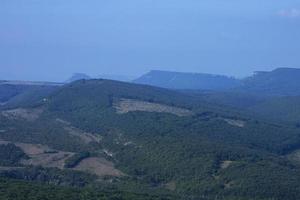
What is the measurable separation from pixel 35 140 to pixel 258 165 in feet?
89.7

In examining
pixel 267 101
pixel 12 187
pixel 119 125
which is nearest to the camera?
pixel 12 187

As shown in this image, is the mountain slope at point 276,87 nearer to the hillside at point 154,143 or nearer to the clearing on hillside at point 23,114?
the hillside at point 154,143

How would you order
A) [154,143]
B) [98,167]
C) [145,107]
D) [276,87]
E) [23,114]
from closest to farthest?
[98,167], [154,143], [145,107], [23,114], [276,87]

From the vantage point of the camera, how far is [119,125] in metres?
84.8

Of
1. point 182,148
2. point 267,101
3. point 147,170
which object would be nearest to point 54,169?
point 147,170

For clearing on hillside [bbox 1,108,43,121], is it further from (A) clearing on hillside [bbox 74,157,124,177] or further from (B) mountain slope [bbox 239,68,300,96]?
(B) mountain slope [bbox 239,68,300,96]

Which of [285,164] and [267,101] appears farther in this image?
[267,101]

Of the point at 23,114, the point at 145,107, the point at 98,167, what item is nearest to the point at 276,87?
the point at 145,107

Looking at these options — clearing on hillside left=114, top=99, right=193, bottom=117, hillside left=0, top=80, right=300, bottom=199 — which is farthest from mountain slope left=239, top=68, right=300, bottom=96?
clearing on hillside left=114, top=99, right=193, bottom=117

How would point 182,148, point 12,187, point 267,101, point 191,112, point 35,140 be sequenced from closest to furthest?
point 12,187
point 182,148
point 35,140
point 191,112
point 267,101

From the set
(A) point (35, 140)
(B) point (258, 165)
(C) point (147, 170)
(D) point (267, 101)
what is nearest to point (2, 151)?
(A) point (35, 140)

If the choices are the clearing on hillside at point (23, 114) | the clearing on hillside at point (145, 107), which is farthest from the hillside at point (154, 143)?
the clearing on hillside at point (23, 114)

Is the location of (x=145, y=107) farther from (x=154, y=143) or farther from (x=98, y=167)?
(x=98, y=167)

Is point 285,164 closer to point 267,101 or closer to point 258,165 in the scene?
point 258,165
